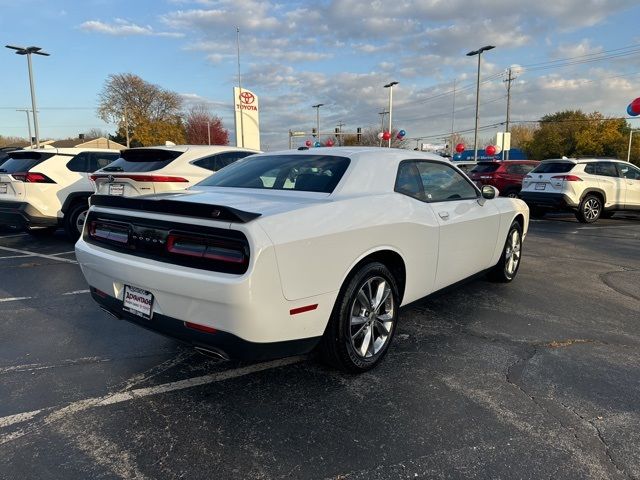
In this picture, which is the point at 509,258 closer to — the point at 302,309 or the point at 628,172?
the point at 302,309

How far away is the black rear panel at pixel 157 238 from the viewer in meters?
2.50

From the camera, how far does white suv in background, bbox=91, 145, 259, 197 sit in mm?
6719

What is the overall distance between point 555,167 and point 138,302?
472 inches

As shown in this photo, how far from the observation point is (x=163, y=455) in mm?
2402

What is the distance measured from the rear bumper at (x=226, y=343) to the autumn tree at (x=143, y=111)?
6035 cm

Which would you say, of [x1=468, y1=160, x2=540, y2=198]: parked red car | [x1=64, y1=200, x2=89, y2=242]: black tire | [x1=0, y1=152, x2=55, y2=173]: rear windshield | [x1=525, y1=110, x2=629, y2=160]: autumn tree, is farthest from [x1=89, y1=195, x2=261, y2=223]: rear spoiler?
[x1=525, y1=110, x2=629, y2=160]: autumn tree

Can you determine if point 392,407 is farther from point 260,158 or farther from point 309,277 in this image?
point 260,158

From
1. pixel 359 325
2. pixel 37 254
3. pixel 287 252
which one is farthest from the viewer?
pixel 37 254

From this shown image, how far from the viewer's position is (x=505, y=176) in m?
15.2

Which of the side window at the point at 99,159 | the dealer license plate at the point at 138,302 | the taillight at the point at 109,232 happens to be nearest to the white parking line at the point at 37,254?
the side window at the point at 99,159

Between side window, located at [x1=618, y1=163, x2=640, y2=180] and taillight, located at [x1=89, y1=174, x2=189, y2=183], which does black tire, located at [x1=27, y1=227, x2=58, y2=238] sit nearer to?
taillight, located at [x1=89, y1=174, x2=189, y2=183]

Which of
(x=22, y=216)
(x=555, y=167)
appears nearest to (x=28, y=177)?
(x=22, y=216)

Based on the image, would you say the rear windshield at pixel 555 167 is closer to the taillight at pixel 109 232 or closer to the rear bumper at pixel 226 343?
the rear bumper at pixel 226 343

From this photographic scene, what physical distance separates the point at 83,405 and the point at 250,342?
1.24 m
